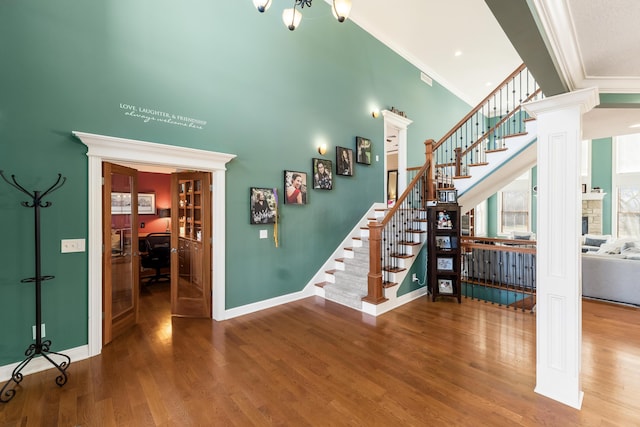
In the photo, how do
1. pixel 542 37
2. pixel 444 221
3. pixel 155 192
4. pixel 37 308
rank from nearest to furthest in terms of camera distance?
pixel 542 37 < pixel 37 308 < pixel 444 221 < pixel 155 192

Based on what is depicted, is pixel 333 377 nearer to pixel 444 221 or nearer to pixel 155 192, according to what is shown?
pixel 444 221

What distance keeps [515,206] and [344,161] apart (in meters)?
9.42

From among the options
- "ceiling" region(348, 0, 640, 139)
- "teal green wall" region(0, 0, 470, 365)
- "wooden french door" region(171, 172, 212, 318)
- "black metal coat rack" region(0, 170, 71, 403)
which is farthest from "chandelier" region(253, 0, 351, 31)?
"black metal coat rack" region(0, 170, 71, 403)

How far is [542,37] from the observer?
5.09 ft

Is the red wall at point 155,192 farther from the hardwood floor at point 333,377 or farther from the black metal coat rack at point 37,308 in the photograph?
the black metal coat rack at point 37,308

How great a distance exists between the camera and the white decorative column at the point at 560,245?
6.99 feet

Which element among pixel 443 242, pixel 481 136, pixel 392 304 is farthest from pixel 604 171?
pixel 392 304

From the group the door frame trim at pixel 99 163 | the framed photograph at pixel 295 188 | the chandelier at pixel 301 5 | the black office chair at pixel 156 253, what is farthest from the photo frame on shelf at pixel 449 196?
the black office chair at pixel 156 253

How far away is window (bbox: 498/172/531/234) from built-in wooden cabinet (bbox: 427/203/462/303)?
839cm

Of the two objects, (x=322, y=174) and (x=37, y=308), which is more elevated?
(x=322, y=174)

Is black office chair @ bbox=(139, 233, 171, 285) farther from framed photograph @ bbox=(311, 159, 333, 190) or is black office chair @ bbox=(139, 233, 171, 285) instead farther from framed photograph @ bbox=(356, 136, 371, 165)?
framed photograph @ bbox=(356, 136, 371, 165)

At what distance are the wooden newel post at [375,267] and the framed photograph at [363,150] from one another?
208 centimetres

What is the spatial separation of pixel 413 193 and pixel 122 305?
15.8ft

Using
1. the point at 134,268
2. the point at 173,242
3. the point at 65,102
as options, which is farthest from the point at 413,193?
the point at 65,102
